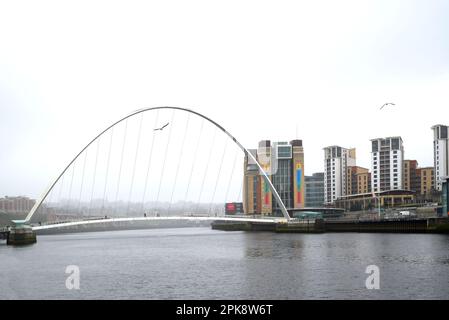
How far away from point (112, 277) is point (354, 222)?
255 ft

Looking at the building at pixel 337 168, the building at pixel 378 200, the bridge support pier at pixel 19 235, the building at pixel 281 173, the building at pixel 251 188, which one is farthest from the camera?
the building at pixel 337 168

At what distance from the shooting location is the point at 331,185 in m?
180

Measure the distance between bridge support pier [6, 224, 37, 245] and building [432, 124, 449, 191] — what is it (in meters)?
114

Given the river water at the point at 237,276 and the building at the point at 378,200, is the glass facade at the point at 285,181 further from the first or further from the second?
the river water at the point at 237,276

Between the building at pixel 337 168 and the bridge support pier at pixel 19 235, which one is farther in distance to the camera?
the building at pixel 337 168

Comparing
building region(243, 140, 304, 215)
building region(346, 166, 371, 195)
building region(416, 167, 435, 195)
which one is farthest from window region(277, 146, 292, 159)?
building region(416, 167, 435, 195)

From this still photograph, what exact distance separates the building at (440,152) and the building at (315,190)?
4939 centimetres

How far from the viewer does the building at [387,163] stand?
15462 cm

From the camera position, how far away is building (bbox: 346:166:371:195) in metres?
167

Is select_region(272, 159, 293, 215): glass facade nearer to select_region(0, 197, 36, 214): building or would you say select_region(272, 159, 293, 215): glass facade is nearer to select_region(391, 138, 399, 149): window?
select_region(391, 138, 399, 149): window

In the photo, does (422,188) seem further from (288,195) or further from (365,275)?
(365,275)

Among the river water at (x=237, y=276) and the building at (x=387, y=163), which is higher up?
the building at (x=387, y=163)

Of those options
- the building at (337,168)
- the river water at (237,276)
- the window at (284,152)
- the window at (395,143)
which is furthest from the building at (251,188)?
the river water at (237,276)

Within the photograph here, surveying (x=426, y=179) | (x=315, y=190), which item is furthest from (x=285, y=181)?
(x=426, y=179)
